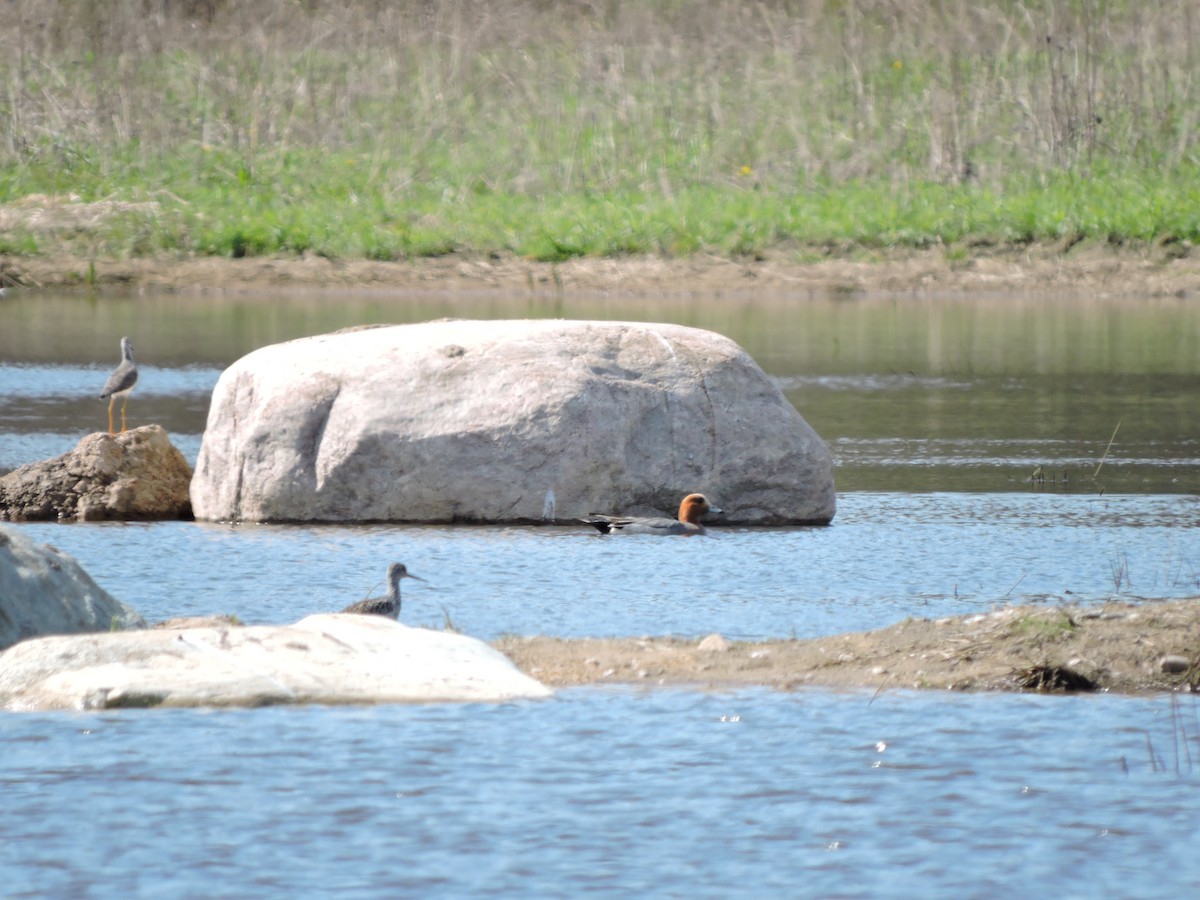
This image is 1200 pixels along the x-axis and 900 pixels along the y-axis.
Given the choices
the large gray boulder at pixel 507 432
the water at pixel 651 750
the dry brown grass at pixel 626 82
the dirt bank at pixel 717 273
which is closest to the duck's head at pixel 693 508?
the water at pixel 651 750

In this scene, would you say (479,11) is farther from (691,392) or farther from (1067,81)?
(691,392)

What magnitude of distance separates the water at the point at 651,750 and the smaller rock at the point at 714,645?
413 millimetres

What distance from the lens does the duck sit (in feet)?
39.2

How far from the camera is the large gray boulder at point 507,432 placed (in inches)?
483

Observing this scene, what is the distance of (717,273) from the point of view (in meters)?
27.9

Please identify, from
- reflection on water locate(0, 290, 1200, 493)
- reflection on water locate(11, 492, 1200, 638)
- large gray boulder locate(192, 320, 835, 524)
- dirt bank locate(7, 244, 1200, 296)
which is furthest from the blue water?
dirt bank locate(7, 244, 1200, 296)

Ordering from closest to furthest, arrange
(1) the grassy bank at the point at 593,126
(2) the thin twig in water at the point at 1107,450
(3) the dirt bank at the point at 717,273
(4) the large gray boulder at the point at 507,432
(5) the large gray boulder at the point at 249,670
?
(5) the large gray boulder at the point at 249,670, (4) the large gray boulder at the point at 507,432, (2) the thin twig in water at the point at 1107,450, (3) the dirt bank at the point at 717,273, (1) the grassy bank at the point at 593,126

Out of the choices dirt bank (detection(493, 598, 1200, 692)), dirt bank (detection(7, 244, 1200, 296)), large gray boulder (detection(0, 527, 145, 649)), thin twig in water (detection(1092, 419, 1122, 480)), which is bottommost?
thin twig in water (detection(1092, 419, 1122, 480))

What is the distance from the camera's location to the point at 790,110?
110 feet

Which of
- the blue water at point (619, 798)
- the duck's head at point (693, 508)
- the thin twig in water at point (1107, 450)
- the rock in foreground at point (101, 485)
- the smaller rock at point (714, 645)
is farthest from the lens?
the thin twig in water at point (1107, 450)

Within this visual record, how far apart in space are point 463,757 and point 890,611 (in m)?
3.20

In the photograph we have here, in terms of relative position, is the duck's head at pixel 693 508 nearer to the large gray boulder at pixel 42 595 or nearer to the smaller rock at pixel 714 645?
the smaller rock at pixel 714 645

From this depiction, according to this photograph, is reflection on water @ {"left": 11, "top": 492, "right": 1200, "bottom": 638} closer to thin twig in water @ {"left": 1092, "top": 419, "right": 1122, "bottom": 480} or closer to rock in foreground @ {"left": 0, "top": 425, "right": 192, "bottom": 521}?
rock in foreground @ {"left": 0, "top": 425, "right": 192, "bottom": 521}

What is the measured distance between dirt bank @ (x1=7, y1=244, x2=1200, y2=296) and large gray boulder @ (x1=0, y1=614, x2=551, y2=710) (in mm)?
19358
